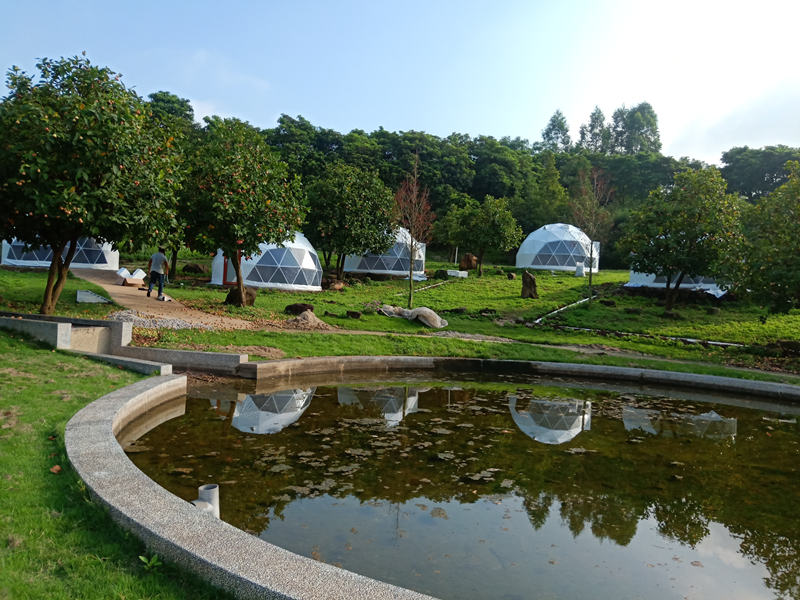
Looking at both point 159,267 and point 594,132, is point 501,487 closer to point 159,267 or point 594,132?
point 159,267

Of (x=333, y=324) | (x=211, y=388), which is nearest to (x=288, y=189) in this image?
(x=333, y=324)

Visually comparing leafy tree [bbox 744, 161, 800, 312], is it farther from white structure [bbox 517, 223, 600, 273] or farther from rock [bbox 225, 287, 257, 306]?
white structure [bbox 517, 223, 600, 273]

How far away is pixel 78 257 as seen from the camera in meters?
32.2

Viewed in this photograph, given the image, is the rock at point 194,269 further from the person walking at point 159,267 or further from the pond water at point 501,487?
the pond water at point 501,487

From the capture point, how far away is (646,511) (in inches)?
234

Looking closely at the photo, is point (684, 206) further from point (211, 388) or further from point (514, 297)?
point (211, 388)

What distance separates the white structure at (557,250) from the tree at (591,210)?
4.12ft

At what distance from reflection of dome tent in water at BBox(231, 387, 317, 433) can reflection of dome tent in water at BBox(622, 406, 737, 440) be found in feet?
18.3

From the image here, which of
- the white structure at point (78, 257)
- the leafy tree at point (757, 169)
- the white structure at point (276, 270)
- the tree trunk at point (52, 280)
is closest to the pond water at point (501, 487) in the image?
the tree trunk at point (52, 280)

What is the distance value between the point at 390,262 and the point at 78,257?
19.2 meters

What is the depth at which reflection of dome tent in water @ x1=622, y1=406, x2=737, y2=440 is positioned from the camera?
9.35 metres

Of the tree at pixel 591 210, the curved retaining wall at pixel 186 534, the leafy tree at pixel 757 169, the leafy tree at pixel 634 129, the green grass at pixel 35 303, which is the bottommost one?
the curved retaining wall at pixel 186 534

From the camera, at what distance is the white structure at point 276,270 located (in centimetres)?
2942

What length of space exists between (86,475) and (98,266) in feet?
104
